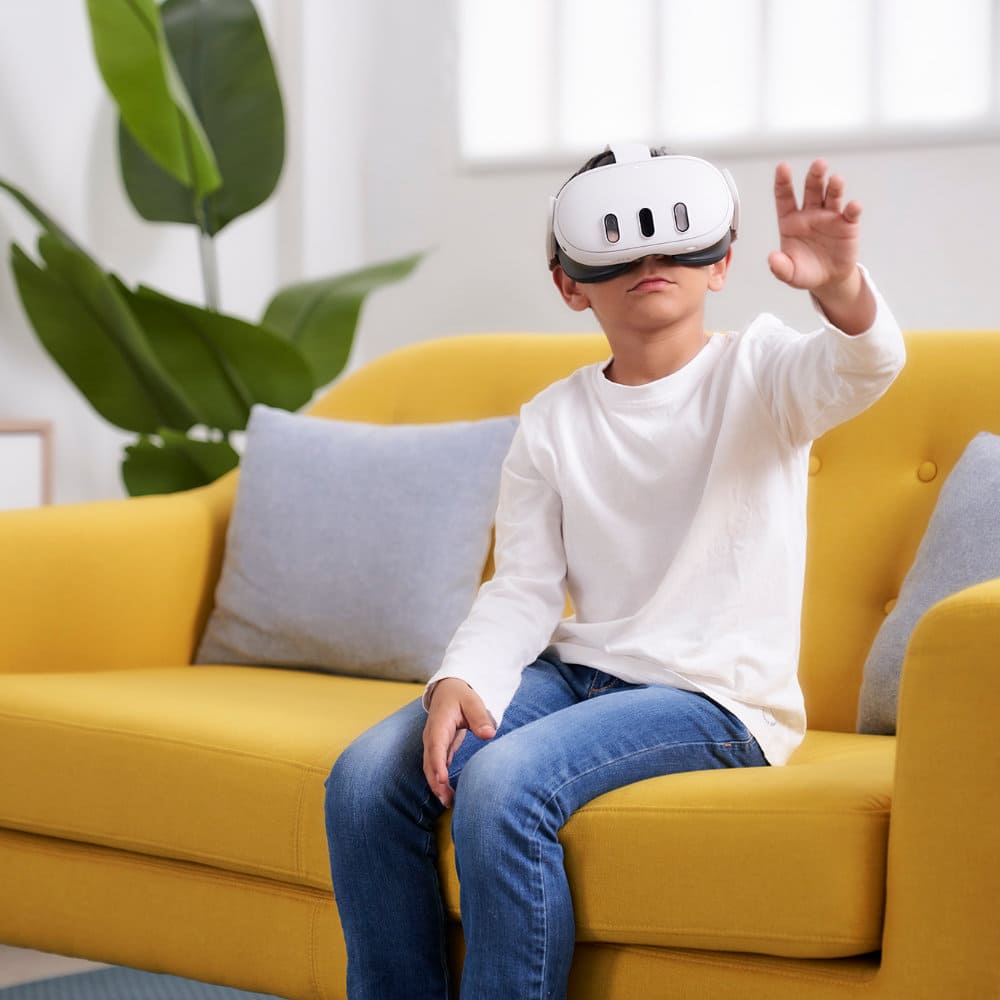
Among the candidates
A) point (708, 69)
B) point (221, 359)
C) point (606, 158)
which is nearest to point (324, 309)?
point (221, 359)

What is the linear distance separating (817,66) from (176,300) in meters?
1.40

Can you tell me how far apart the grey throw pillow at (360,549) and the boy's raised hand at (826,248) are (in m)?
0.79

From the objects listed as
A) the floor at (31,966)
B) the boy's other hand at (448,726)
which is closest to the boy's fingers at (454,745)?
the boy's other hand at (448,726)

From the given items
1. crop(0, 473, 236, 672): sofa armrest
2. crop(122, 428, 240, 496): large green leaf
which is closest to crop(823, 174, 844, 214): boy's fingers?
crop(0, 473, 236, 672): sofa armrest

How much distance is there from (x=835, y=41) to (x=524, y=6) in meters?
0.74

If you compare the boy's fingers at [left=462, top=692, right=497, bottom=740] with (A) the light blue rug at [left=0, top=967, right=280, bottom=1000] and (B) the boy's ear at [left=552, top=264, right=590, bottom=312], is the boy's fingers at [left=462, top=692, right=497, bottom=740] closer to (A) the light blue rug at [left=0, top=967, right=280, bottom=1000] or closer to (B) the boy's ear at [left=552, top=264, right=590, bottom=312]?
(B) the boy's ear at [left=552, top=264, right=590, bottom=312]

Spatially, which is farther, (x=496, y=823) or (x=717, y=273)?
(x=717, y=273)

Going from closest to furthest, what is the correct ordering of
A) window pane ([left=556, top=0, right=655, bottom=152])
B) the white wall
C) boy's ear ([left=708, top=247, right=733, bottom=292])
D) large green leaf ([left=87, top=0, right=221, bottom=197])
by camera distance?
boy's ear ([left=708, top=247, right=733, bottom=292])
large green leaf ([left=87, top=0, right=221, bottom=197])
the white wall
window pane ([left=556, top=0, right=655, bottom=152])

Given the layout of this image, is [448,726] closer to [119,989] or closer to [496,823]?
[496,823]

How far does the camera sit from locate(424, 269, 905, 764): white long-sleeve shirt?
1352 millimetres

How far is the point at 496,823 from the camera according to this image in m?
1.18

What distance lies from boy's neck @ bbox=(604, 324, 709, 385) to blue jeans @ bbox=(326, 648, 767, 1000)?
0.32 metres

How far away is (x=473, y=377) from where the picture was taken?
2.15 metres

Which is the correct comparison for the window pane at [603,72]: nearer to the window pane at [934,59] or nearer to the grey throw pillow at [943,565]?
the window pane at [934,59]
